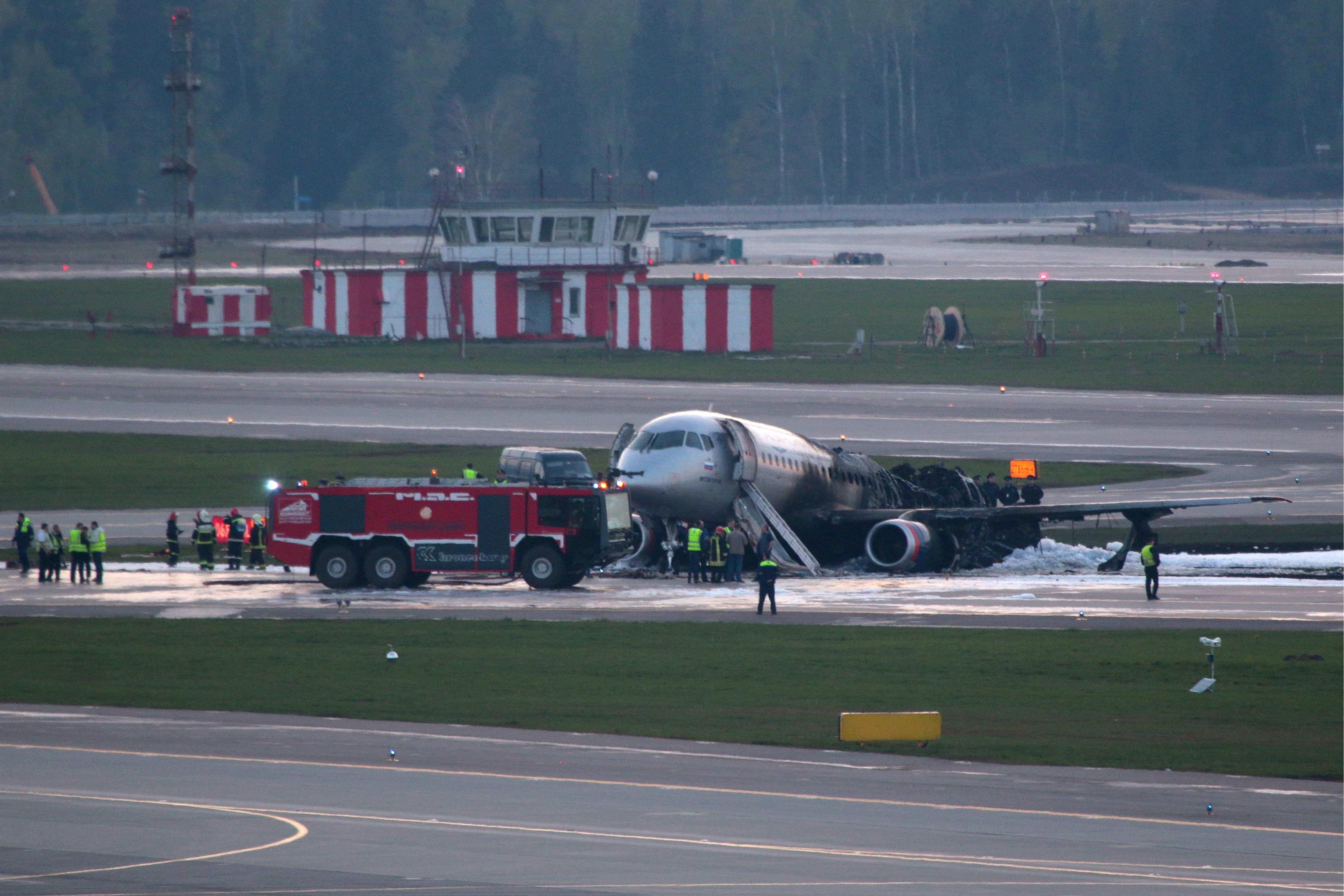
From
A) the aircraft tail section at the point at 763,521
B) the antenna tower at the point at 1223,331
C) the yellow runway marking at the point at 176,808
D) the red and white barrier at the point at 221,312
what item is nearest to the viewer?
the yellow runway marking at the point at 176,808

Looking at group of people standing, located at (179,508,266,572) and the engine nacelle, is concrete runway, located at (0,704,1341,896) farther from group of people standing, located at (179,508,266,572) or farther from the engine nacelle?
the engine nacelle

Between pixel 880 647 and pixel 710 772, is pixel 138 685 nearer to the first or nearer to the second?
pixel 710 772

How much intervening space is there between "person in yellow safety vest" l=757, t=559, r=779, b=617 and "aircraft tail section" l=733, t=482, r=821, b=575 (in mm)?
7222

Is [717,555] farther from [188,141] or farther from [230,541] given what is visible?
[188,141]

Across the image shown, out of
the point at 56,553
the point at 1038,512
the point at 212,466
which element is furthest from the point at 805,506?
the point at 212,466

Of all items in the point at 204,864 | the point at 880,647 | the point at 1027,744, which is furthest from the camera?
the point at 880,647

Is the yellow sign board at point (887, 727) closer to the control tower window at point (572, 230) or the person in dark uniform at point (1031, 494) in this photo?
the person in dark uniform at point (1031, 494)

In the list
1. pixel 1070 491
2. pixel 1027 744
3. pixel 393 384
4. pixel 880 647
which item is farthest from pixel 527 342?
pixel 1027 744

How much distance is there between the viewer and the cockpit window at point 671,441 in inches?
1721

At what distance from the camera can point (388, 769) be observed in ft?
73.9

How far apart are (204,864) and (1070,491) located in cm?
4449

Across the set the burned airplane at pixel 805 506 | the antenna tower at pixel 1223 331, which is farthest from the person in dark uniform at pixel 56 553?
the antenna tower at pixel 1223 331

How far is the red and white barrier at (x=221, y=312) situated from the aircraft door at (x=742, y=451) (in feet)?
259

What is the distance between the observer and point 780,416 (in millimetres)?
75312
